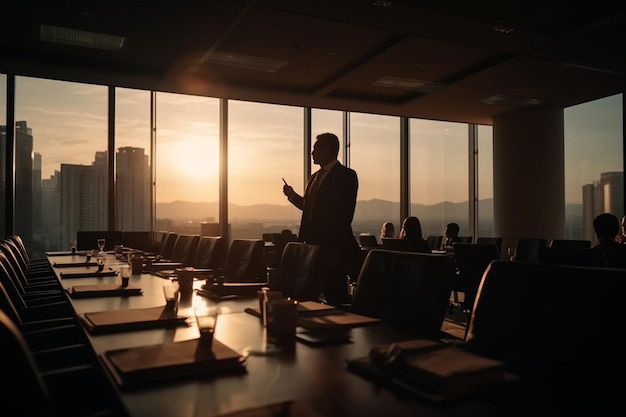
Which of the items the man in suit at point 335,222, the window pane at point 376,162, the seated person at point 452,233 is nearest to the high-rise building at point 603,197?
the seated person at point 452,233

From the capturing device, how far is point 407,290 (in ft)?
6.01

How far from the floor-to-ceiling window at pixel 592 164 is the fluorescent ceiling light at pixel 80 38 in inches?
272

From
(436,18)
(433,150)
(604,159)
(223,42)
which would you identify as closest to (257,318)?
(436,18)

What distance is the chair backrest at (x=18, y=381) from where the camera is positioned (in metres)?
0.76

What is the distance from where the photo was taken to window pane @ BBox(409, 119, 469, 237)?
952 cm

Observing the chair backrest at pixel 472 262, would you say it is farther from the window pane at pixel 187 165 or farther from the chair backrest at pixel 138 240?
the chair backrest at pixel 138 240

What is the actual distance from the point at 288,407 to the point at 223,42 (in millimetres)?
5231

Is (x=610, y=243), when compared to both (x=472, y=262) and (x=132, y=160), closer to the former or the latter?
(x=472, y=262)

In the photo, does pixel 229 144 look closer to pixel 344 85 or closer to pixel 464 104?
pixel 344 85

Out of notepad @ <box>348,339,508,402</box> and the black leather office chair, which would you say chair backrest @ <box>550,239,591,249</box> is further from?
notepad @ <box>348,339,508,402</box>

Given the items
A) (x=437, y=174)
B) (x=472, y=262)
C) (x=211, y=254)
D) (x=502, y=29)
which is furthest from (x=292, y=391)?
(x=437, y=174)

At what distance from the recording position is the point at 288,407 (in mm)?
851

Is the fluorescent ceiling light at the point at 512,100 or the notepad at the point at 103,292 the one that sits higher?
the fluorescent ceiling light at the point at 512,100

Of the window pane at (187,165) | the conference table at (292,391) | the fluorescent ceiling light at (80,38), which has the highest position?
the fluorescent ceiling light at (80,38)
